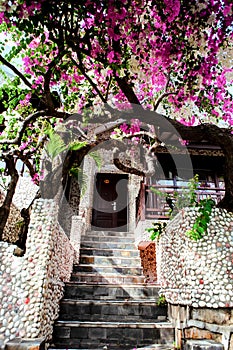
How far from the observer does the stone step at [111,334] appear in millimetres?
4012

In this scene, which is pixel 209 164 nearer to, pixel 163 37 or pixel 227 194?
pixel 227 194

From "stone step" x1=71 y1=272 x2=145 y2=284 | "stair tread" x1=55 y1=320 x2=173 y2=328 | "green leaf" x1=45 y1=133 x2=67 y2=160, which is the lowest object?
"stair tread" x1=55 y1=320 x2=173 y2=328

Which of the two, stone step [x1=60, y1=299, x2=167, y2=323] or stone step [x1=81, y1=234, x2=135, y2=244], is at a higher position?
stone step [x1=81, y1=234, x2=135, y2=244]

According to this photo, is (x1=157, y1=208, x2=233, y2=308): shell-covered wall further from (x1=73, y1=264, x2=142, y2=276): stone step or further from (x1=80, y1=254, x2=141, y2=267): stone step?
(x1=80, y1=254, x2=141, y2=267): stone step

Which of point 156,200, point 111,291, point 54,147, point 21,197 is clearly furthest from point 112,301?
point 21,197

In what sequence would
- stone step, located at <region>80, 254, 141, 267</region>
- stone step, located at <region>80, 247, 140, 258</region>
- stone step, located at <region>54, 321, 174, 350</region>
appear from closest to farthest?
stone step, located at <region>54, 321, 174, 350</region> → stone step, located at <region>80, 254, 141, 267</region> → stone step, located at <region>80, 247, 140, 258</region>

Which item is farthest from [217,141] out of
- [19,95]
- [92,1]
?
[19,95]

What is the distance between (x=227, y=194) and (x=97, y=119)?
2550 millimetres

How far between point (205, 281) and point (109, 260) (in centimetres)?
338

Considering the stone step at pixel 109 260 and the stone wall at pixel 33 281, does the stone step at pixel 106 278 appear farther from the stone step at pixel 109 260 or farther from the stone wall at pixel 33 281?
the stone wall at pixel 33 281

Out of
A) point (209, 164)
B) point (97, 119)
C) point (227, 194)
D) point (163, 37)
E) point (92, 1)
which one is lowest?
point (227, 194)

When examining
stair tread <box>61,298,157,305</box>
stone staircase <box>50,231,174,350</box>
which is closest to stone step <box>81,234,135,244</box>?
stone staircase <box>50,231,174,350</box>

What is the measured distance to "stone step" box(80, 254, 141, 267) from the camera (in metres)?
6.66

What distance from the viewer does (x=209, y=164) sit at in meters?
9.98
